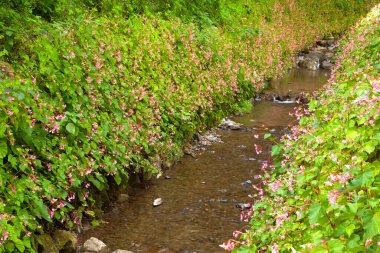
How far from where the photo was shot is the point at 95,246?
6512 mm

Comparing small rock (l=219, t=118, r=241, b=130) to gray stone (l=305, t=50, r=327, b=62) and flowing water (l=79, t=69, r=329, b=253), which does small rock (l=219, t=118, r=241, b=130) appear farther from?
gray stone (l=305, t=50, r=327, b=62)

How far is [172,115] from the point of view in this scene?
10.6 meters

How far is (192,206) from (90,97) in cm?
286

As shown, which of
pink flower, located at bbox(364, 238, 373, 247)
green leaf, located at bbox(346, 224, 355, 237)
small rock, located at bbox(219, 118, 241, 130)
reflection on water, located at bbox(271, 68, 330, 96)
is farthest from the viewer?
reflection on water, located at bbox(271, 68, 330, 96)

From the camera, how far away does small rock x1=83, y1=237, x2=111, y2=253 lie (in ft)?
21.3

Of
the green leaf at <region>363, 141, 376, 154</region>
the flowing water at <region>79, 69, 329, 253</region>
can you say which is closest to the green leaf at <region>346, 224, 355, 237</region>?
the green leaf at <region>363, 141, 376, 154</region>

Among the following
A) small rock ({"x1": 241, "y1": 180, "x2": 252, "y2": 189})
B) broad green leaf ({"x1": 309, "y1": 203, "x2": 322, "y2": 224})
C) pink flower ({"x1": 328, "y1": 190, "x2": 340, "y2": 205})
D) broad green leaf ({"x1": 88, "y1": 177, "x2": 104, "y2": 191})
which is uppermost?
pink flower ({"x1": 328, "y1": 190, "x2": 340, "y2": 205})

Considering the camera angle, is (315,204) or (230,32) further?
(230,32)

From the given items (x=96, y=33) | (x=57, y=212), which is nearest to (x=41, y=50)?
(x=96, y=33)

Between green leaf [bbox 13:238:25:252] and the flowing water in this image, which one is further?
the flowing water

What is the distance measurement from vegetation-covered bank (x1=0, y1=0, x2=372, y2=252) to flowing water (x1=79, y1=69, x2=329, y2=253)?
0.52 meters

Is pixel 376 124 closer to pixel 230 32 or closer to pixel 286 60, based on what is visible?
pixel 230 32

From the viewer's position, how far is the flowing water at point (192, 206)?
691 centimetres

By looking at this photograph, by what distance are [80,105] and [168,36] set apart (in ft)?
16.4
